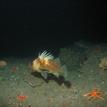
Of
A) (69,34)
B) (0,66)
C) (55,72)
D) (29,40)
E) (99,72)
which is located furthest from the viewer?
(69,34)

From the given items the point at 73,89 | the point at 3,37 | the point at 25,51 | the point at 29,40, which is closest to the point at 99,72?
the point at 73,89

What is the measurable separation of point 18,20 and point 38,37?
56.0 inches

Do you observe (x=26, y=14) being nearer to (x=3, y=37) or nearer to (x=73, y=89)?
(x=3, y=37)

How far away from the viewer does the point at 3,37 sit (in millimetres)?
13336

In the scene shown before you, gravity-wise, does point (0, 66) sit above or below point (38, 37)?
below

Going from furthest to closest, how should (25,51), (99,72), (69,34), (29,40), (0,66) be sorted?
(69,34) < (29,40) < (25,51) < (0,66) < (99,72)

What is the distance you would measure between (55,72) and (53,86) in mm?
410

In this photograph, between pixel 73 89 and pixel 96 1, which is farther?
pixel 96 1

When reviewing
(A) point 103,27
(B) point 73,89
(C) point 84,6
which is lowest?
(B) point 73,89

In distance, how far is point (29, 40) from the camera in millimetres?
13133

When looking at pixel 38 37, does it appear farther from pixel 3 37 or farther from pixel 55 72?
pixel 55 72

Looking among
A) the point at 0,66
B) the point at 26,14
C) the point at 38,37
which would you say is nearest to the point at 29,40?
the point at 38,37

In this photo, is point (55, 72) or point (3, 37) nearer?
point (55, 72)

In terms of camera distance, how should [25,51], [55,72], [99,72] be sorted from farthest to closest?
[25,51] → [99,72] → [55,72]
